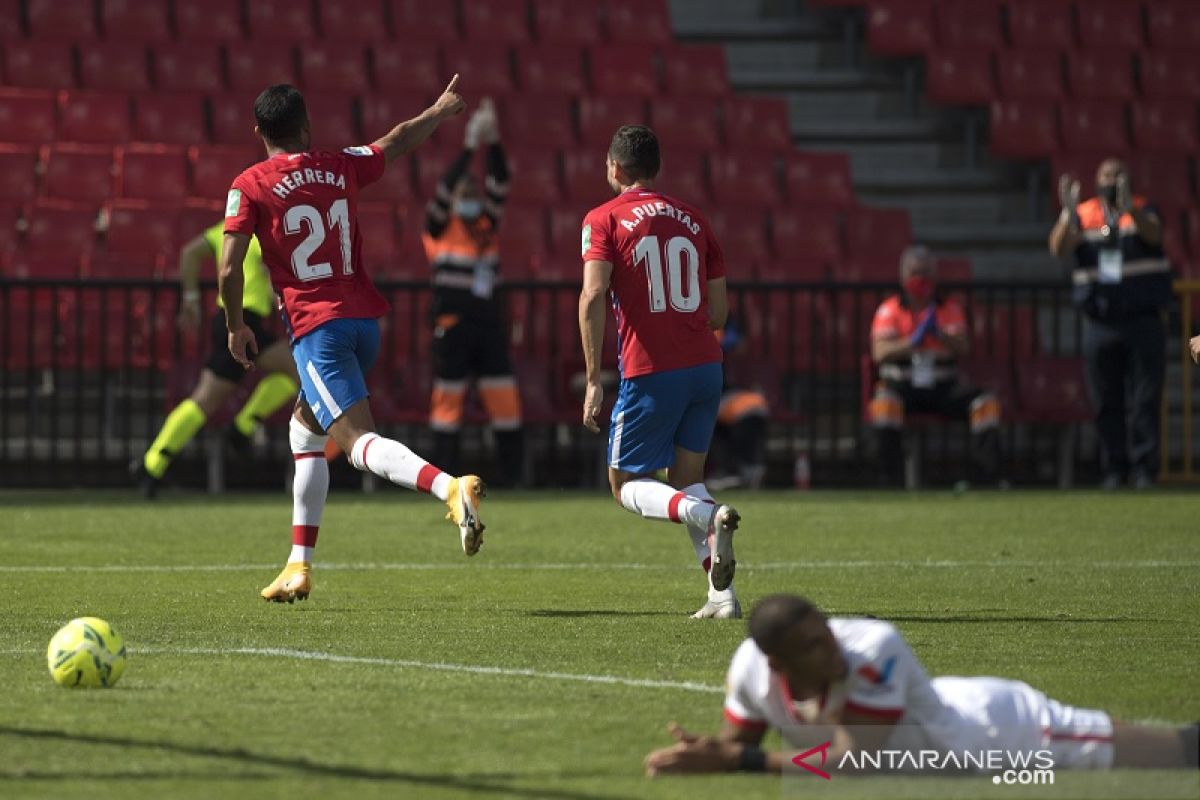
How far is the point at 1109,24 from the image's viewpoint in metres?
23.7

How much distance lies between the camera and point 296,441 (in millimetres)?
9852

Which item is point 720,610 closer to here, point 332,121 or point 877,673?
point 877,673

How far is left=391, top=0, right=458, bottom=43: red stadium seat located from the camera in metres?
22.1

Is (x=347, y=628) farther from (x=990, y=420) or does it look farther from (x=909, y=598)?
(x=990, y=420)

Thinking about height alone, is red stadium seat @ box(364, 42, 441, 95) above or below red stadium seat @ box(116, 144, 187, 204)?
above

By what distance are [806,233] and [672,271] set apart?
11.5 metres

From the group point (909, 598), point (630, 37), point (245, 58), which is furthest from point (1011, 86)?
point (909, 598)

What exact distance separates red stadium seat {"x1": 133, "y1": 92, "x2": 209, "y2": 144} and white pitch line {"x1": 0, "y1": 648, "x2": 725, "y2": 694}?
41.7 feet

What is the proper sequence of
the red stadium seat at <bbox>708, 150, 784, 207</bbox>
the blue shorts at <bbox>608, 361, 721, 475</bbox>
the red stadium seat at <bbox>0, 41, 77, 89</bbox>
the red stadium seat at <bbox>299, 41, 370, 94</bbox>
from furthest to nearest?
the red stadium seat at <bbox>299, 41, 370, 94</bbox> → the red stadium seat at <bbox>708, 150, 784, 207</bbox> → the red stadium seat at <bbox>0, 41, 77, 89</bbox> → the blue shorts at <bbox>608, 361, 721, 475</bbox>

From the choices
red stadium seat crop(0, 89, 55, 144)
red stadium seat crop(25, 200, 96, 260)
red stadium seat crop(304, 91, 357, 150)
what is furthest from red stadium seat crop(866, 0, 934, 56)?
red stadium seat crop(25, 200, 96, 260)

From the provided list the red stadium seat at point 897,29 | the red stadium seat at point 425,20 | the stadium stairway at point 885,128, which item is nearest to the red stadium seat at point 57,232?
the red stadium seat at point 425,20

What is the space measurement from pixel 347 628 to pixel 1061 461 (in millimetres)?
10865

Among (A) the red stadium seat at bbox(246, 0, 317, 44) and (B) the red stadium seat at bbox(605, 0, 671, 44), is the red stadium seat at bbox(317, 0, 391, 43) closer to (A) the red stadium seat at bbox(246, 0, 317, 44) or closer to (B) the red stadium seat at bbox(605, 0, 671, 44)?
(A) the red stadium seat at bbox(246, 0, 317, 44)

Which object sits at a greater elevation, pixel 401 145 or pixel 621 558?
pixel 401 145
